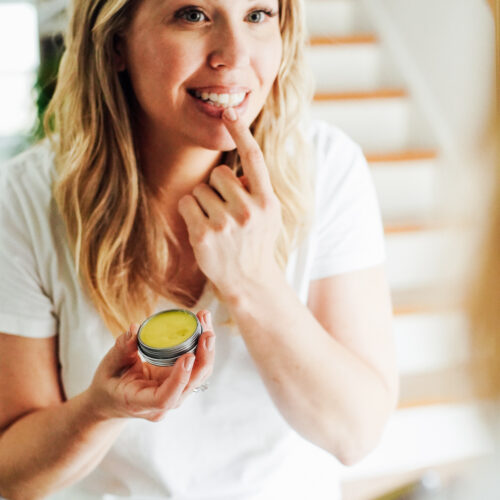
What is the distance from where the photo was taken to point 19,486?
0.50 metres

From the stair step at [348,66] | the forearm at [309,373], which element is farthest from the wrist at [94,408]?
the stair step at [348,66]

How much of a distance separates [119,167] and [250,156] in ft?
0.46

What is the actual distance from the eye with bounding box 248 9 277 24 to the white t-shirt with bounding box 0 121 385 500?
0.48ft

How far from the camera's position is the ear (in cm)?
46

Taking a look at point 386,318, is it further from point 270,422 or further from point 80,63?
point 80,63

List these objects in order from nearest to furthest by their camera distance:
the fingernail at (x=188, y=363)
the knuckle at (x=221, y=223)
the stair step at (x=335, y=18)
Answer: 1. the fingernail at (x=188, y=363)
2. the knuckle at (x=221, y=223)
3. the stair step at (x=335, y=18)

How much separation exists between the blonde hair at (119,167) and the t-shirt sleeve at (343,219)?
2 centimetres

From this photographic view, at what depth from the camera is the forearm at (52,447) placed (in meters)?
0.45

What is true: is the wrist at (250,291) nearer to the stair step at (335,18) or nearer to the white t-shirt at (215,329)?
the white t-shirt at (215,329)

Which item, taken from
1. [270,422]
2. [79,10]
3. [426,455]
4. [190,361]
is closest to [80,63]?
[79,10]

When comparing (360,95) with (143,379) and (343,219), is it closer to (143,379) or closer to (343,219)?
(343,219)

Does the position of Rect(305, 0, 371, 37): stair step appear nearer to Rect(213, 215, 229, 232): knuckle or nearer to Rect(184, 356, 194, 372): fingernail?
Rect(213, 215, 229, 232): knuckle

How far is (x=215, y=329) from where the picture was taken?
0.53 m

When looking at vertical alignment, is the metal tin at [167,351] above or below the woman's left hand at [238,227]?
below
